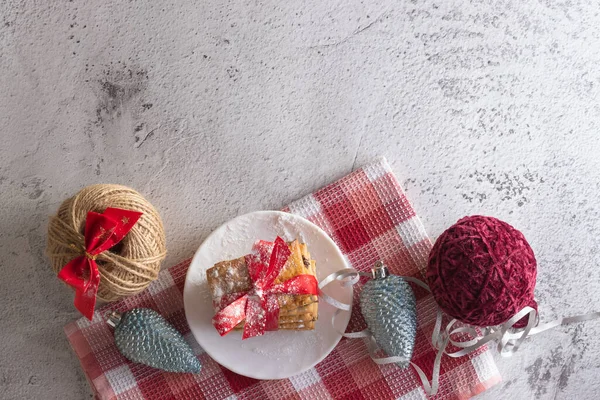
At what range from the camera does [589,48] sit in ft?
3.85

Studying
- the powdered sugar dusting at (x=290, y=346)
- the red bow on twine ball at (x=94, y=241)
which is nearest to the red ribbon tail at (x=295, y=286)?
the powdered sugar dusting at (x=290, y=346)

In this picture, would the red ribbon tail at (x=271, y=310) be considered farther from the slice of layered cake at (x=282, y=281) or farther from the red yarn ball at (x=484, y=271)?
the red yarn ball at (x=484, y=271)

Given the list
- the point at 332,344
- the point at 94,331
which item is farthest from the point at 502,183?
the point at 94,331

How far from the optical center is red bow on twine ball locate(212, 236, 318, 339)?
99cm

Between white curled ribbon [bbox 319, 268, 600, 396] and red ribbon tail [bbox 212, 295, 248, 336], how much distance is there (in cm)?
14

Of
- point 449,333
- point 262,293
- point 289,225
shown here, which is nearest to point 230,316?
point 262,293

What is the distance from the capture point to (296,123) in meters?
1.16

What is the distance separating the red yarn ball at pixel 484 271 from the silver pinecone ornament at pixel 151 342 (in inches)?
17.4

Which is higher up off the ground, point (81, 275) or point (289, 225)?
point (81, 275)

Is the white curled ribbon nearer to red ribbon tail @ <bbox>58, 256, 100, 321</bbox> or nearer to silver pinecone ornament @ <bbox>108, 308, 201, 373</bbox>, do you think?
silver pinecone ornament @ <bbox>108, 308, 201, 373</bbox>

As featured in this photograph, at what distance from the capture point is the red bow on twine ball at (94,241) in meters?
0.93

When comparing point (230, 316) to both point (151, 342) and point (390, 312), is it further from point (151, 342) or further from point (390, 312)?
point (390, 312)

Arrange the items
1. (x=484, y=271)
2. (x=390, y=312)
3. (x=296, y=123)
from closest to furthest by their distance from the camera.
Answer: (x=484, y=271) < (x=390, y=312) < (x=296, y=123)

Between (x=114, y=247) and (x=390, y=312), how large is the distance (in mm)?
460
